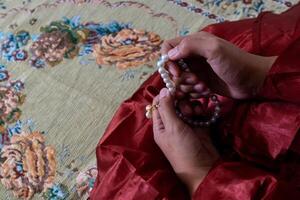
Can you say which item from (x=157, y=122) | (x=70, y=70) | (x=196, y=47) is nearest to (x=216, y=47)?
(x=196, y=47)

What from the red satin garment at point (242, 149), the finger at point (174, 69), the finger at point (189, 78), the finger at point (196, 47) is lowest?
the red satin garment at point (242, 149)

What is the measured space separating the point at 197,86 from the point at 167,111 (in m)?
0.06

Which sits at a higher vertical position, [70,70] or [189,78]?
[189,78]

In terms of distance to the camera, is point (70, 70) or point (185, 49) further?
point (70, 70)

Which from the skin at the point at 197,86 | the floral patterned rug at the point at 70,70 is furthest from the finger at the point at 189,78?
the floral patterned rug at the point at 70,70

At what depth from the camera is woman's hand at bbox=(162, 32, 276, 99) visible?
2.05 feet

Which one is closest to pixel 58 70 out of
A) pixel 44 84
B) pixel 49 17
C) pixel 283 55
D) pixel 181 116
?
pixel 44 84

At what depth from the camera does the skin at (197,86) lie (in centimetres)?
63

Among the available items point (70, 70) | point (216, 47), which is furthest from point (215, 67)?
point (70, 70)

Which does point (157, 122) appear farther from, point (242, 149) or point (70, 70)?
point (70, 70)

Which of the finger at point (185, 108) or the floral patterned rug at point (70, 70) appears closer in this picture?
the finger at point (185, 108)

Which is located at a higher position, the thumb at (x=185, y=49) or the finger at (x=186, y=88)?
the thumb at (x=185, y=49)

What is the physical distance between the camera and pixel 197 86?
667 millimetres

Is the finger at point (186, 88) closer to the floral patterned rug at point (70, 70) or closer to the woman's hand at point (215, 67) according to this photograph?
the woman's hand at point (215, 67)
